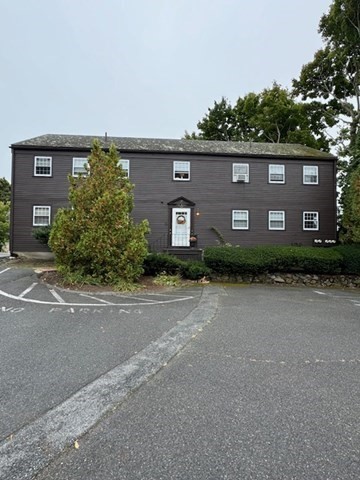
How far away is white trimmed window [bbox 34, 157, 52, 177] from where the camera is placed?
16203mm

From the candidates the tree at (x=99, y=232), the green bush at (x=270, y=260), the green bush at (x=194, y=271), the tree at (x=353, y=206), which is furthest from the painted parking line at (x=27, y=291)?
the tree at (x=353, y=206)

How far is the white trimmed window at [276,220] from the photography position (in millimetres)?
17188

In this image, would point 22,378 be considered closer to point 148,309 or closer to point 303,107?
point 148,309

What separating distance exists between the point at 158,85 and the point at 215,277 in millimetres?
21256

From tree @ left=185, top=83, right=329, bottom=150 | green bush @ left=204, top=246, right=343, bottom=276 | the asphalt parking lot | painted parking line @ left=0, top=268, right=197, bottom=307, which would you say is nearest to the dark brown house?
green bush @ left=204, top=246, right=343, bottom=276

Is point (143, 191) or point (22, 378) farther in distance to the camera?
point (143, 191)

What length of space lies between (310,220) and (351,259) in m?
4.97

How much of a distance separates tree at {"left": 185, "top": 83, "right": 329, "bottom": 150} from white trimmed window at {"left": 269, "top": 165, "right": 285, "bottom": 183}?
32.9ft

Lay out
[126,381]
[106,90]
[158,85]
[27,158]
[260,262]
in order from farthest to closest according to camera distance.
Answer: [158,85] < [106,90] < [27,158] < [260,262] < [126,381]

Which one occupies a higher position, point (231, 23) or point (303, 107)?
point (231, 23)

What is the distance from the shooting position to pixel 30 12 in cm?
1462

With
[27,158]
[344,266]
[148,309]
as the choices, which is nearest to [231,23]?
[27,158]

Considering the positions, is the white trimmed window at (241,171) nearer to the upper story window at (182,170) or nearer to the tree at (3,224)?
the upper story window at (182,170)

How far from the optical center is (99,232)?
9.30 m
